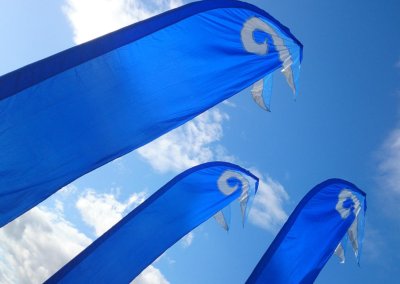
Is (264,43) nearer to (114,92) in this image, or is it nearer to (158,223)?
(114,92)

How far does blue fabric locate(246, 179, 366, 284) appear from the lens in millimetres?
6152

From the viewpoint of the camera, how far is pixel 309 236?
6.98 metres

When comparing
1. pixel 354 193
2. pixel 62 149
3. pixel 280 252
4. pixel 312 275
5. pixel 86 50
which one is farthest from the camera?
pixel 354 193

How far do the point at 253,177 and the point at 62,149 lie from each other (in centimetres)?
604

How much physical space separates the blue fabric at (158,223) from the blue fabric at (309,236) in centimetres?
239

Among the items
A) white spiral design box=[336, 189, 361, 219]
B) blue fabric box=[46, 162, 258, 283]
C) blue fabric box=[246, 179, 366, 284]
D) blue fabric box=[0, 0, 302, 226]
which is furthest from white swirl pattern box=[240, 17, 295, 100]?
blue fabric box=[46, 162, 258, 283]

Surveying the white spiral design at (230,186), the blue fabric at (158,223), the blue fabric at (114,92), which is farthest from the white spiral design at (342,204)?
the blue fabric at (114,92)

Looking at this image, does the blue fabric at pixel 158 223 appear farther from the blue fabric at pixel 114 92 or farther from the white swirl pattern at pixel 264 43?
the white swirl pattern at pixel 264 43

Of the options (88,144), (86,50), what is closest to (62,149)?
(88,144)

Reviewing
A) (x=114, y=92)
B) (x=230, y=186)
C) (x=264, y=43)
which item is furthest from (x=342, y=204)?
(x=114, y=92)

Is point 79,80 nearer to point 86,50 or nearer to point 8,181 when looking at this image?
point 86,50

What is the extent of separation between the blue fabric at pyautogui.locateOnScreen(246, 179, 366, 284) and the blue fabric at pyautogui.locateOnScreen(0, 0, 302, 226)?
274 centimetres

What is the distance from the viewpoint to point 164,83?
5.07 meters

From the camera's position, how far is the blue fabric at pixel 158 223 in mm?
6915
